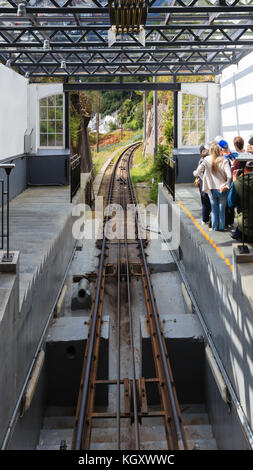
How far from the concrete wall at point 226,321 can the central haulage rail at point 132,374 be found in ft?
2.13

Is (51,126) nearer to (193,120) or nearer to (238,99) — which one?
(193,120)

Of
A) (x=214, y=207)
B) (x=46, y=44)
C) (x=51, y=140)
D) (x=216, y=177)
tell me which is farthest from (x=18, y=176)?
(x=216, y=177)

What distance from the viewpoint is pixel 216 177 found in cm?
792

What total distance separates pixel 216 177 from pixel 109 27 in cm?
481

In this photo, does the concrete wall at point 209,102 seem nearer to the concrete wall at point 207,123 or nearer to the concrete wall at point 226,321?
the concrete wall at point 207,123

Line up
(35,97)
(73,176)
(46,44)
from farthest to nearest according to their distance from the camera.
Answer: (35,97) < (73,176) < (46,44)

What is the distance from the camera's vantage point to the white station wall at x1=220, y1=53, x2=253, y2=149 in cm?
1304

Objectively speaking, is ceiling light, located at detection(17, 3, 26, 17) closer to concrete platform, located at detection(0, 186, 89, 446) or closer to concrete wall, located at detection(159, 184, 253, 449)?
concrete platform, located at detection(0, 186, 89, 446)

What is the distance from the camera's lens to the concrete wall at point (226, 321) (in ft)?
15.8

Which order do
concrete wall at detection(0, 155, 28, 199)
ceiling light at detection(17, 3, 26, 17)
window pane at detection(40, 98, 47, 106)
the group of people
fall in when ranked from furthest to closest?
window pane at detection(40, 98, 47, 106) < concrete wall at detection(0, 155, 28, 199) < ceiling light at detection(17, 3, 26, 17) < the group of people

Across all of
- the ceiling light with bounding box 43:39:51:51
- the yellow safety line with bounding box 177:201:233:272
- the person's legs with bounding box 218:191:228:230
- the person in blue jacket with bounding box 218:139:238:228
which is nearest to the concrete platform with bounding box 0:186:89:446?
the yellow safety line with bounding box 177:201:233:272

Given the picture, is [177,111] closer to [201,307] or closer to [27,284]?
[201,307]

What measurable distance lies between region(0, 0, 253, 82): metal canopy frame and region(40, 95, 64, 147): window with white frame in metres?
0.91

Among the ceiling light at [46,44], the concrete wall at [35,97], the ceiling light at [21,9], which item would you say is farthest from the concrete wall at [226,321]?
the concrete wall at [35,97]
